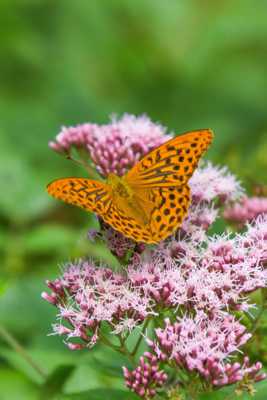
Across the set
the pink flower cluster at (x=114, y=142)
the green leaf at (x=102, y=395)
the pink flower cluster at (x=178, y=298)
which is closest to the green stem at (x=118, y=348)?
the pink flower cluster at (x=178, y=298)

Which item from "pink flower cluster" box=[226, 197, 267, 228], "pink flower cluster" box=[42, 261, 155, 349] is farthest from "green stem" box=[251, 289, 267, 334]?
"pink flower cluster" box=[226, 197, 267, 228]

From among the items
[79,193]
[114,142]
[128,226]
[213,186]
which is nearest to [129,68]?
[114,142]

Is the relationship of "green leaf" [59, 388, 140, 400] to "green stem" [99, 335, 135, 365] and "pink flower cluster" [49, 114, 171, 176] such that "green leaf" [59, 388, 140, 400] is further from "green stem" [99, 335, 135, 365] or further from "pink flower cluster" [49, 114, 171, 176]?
"pink flower cluster" [49, 114, 171, 176]

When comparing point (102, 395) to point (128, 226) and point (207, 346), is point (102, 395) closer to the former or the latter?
point (207, 346)

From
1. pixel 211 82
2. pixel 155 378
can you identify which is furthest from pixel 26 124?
pixel 155 378

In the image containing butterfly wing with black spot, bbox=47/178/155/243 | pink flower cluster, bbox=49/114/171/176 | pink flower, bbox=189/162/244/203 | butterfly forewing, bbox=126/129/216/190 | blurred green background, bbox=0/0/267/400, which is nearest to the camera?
butterfly wing with black spot, bbox=47/178/155/243

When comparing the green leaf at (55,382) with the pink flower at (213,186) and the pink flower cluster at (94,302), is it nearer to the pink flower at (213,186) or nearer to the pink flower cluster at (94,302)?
the pink flower cluster at (94,302)

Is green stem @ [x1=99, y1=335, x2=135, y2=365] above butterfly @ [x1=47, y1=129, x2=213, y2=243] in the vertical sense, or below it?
below
